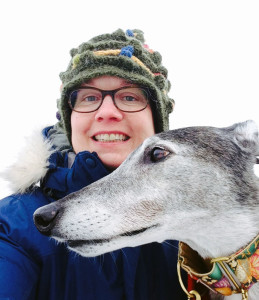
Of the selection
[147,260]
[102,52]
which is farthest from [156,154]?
[102,52]

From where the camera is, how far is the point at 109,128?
312cm

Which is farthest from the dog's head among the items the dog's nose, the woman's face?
the woman's face

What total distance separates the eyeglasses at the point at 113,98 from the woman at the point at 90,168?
0.01 m

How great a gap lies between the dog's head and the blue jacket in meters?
0.42

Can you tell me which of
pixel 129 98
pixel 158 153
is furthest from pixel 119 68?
pixel 158 153

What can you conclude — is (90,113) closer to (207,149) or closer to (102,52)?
(102,52)

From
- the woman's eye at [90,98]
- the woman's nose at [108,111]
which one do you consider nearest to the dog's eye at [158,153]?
the woman's nose at [108,111]

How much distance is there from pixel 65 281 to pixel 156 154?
127 cm

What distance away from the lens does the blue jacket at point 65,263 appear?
2270mm

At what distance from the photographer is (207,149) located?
242 cm

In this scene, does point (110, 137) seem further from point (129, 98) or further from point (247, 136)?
point (247, 136)

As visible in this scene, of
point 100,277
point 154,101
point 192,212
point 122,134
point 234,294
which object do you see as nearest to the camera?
point 192,212

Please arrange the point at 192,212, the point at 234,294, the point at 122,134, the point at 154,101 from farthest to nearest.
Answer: the point at 154,101, the point at 122,134, the point at 234,294, the point at 192,212

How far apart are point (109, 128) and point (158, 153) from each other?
2.89 ft
